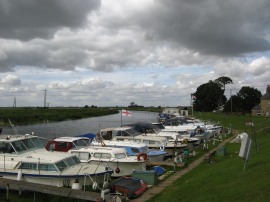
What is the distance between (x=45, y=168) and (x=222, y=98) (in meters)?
121

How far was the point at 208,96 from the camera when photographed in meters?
131

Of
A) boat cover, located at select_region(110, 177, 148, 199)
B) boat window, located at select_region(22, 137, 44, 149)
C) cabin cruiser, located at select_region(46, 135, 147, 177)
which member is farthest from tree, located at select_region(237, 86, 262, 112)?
boat cover, located at select_region(110, 177, 148, 199)

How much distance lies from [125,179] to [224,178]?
5.40 meters

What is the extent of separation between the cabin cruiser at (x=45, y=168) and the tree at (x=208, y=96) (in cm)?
11317

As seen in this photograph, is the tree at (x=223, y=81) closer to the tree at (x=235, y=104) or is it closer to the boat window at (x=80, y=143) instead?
the tree at (x=235, y=104)

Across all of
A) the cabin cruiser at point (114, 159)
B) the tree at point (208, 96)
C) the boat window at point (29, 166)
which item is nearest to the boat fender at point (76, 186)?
the boat window at point (29, 166)

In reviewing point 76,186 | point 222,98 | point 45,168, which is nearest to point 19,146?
point 45,168

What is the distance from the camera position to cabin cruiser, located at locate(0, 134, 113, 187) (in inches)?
746

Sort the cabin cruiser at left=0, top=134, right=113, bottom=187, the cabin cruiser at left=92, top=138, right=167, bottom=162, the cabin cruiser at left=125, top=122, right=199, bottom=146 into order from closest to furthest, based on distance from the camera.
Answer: the cabin cruiser at left=0, top=134, right=113, bottom=187, the cabin cruiser at left=92, top=138, right=167, bottom=162, the cabin cruiser at left=125, top=122, right=199, bottom=146

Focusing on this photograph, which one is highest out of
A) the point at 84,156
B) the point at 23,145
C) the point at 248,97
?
the point at 248,97

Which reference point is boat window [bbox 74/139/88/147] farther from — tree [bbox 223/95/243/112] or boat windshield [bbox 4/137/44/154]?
tree [bbox 223/95/243/112]

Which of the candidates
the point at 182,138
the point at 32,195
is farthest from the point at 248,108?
the point at 32,195

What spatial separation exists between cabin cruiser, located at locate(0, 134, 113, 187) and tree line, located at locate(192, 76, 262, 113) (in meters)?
101

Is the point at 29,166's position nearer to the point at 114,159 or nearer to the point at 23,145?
the point at 23,145
